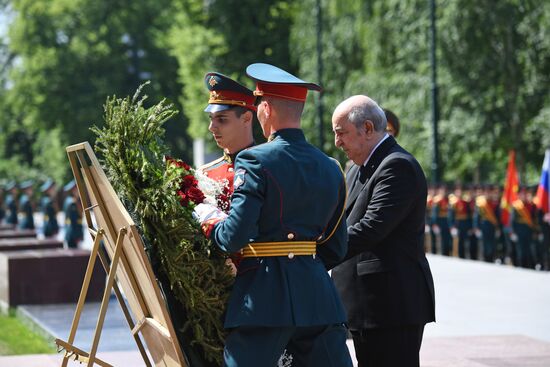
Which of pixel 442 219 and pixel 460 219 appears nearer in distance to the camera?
pixel 460 219

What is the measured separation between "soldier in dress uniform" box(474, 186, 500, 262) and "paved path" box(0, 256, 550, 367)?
543 cm

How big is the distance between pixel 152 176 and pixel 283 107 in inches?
23.9

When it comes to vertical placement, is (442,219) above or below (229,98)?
below

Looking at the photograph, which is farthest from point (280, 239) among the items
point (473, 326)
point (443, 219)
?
point (443, 219)

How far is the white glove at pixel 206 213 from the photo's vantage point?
4672 mm

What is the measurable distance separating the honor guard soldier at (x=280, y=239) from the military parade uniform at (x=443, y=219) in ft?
66.2

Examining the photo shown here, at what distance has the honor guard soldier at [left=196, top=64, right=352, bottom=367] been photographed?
4520mm

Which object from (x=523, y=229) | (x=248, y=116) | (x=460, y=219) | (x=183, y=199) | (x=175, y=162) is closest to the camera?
(x=183, y=199)

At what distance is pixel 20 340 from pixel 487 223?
13.5 m

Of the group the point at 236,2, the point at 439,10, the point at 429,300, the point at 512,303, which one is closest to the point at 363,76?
the point at 439,10

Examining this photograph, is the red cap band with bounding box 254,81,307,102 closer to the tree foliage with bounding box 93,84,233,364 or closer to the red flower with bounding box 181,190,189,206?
the tree foliage with bounding box 93,84,233,364

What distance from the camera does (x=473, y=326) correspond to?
11.3 metres

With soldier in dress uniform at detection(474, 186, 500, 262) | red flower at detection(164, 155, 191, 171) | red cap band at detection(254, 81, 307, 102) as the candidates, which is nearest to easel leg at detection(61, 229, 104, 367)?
red flower at detection(164, 155, 191, 171)

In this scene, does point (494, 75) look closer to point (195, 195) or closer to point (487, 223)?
point (487, 223)
